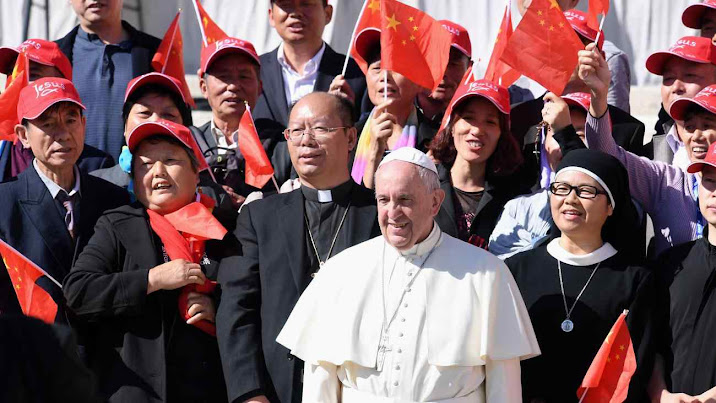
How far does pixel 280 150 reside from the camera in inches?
281

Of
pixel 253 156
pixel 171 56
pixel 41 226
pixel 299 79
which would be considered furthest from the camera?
pixel 171 56

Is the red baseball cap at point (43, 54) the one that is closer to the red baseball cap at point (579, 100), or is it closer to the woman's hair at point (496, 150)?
the woman's hair at point (496, 150)

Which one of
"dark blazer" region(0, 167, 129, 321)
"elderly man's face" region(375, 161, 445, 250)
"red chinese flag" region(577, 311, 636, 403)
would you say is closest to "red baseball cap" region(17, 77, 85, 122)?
"dark blazer" region(0, 167, 129, 321)

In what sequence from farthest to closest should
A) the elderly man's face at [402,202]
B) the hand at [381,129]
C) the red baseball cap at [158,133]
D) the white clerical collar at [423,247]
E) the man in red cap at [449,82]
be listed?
the man in red cap at [449,82], the hand at [381,129], the red baseball cap at [158,133], the white clerical collar at [423,247], the elderly man's face at [402,202]

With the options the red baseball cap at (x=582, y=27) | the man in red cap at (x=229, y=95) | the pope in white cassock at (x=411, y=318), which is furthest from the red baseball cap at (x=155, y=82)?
the red baseball cap at (x=582, y=27)

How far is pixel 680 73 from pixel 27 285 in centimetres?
383

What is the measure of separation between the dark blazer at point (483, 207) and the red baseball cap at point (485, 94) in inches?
15.0

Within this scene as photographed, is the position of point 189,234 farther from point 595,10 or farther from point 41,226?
point 595,10

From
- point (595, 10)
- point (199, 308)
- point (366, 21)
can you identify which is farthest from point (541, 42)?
point (199, 308)

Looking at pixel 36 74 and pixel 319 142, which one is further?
pixel 36 74

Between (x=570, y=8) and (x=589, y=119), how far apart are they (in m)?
2.19

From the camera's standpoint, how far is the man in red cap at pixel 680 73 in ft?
23.0

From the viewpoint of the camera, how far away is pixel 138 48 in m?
8.30

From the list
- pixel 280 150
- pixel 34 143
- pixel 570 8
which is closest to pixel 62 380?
pixel 34 143
